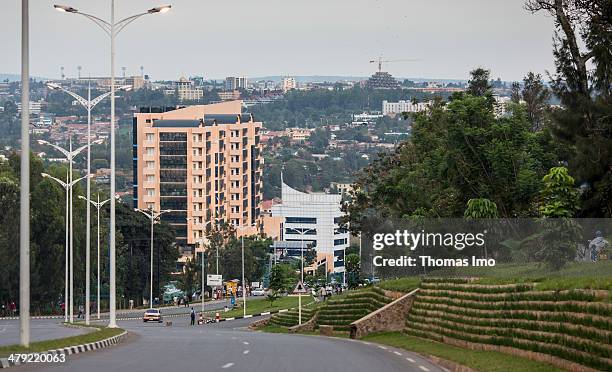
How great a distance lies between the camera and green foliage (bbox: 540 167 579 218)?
35.8m

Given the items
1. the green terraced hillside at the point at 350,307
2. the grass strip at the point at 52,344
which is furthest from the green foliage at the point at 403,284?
the grass strip at the point at 52,344

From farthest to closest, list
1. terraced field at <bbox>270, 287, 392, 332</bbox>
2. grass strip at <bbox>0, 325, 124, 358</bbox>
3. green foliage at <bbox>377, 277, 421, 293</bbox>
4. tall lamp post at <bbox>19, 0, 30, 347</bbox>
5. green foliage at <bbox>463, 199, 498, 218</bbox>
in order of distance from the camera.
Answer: terraced field at <bbox>270, 287, 392, 332</bbox> → green foliage at <bbox>463, 199, 498, 218</bbox> → green foliage at <bbox>377, 277, 421, 293</bbox> → tall lamp post at <bbox>19, 0, 30, 347</bbox> → grass strip at <bbox>0, 325, 124, 358</bbox>

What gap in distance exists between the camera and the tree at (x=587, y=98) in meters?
42.8

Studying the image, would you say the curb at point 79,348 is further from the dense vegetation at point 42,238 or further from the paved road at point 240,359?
the dense vegetation at point 42,238

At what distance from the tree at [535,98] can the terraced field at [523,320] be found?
36566mm

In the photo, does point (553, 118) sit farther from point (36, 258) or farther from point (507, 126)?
point (36, 258)

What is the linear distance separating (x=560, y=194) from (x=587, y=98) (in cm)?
891

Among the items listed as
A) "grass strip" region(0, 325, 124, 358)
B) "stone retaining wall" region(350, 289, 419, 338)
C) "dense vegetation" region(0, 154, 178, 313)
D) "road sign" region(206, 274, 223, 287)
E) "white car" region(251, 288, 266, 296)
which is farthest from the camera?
"white car" region(251, 288, 266, 296)

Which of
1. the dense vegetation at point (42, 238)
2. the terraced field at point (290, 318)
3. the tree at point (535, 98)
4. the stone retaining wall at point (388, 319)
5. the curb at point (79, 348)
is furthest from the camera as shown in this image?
the dense vegetation at point (42, 238)

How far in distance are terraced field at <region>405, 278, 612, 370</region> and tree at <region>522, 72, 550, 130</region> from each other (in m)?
36.6

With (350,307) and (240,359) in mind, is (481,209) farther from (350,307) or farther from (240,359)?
(240,359)

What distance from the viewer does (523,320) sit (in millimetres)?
29531

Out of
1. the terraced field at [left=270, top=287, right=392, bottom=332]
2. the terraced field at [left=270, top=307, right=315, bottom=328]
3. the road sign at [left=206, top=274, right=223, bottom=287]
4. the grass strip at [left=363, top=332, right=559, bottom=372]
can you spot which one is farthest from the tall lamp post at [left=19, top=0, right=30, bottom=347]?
the road sign at [left=206, top=274, right=223, bottom=287]

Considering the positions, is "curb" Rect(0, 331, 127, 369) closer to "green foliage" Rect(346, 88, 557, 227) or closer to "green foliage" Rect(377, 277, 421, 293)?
"green foliage" Rect(377, 277, 421, 293)
